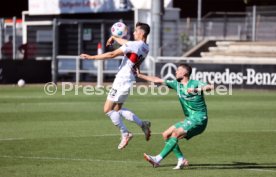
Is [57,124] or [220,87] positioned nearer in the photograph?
[57,124]

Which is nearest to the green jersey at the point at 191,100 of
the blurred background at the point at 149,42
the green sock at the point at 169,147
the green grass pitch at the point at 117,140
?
the green sock at the point at 169,147

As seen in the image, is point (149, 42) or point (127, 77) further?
point (149, 42)

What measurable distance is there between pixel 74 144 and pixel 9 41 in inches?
975

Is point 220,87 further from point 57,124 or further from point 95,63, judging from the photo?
point 57,124

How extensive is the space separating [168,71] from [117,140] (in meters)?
17.6

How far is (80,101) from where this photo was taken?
85.1ft

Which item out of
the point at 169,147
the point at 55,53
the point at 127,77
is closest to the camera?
the point at 169,147

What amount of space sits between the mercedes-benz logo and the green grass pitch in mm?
6724

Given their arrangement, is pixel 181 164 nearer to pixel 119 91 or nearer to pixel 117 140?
pixel 119 91

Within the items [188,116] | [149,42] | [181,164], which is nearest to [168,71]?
[149,42]

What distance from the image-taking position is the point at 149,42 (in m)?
37.5

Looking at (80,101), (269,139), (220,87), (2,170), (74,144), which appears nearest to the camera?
(2,170)

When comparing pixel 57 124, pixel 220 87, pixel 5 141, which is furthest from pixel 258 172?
pixel 220 87

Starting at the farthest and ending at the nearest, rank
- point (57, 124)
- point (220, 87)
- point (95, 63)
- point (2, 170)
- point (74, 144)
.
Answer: point (95, 63) → point (220, 87) → point (57, 124) → point (74, 144) → point (2, 170)
